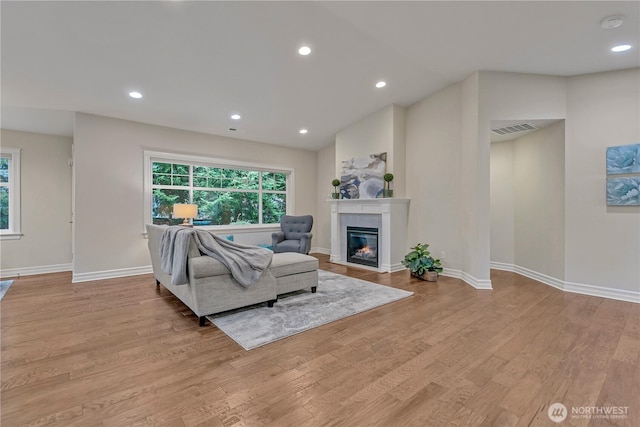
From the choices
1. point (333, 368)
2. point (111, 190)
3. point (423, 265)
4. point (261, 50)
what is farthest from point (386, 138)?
point (111, 190)

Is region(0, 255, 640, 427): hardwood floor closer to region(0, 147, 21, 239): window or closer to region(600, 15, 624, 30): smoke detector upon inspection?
region(0, 147, 21, 239): window

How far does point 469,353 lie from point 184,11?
157 inches

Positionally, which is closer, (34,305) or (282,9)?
(282,9)

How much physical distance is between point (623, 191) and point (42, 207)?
880 centimetres

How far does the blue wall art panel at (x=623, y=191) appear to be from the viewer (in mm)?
3348

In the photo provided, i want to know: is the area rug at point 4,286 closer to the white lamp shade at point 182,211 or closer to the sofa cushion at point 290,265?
the white lamp shade at point 182,211

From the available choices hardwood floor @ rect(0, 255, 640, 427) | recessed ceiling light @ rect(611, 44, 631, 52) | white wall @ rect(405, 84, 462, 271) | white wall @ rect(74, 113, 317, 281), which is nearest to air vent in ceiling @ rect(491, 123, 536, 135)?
white wall @ rect(405, 84, 462, 271)

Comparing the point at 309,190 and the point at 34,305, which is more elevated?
the point at 309,190

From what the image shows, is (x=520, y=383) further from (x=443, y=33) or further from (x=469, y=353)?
(x=443, y=33)

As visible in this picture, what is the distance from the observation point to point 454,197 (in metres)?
4.63

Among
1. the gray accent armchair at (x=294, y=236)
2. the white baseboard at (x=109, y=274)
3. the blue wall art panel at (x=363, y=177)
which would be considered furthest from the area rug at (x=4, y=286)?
the blue wall art panel at (x=363, y=177)

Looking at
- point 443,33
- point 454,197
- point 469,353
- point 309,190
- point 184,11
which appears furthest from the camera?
point 309,190

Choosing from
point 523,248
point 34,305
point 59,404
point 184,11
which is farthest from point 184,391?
point 523,248

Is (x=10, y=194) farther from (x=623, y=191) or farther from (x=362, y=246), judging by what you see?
(x=623, y=191)
